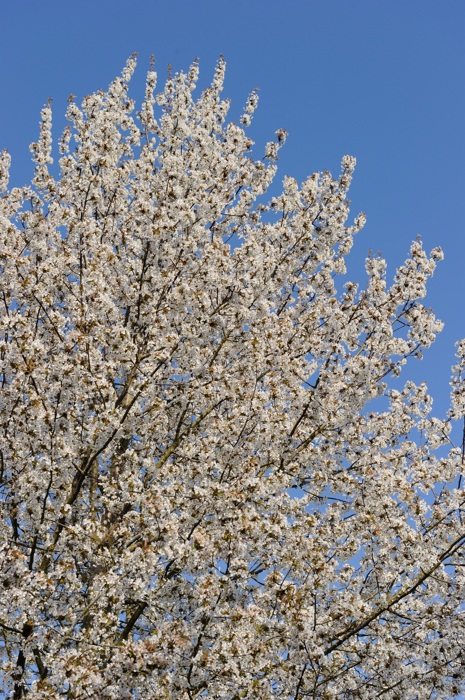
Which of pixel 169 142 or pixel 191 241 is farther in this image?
pixel 169 142

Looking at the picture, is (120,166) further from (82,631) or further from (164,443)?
(82,631)

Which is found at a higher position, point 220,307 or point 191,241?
point 191,241

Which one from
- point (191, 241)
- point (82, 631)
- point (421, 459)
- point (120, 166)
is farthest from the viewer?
point (120, 166)

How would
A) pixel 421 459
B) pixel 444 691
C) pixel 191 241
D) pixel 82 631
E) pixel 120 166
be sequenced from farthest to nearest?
pixel 120 166
pixel 421 459
pixel 191 241
pixel 444 691
pixel 82 631

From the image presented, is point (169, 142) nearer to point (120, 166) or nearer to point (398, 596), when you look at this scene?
point (120, 166)

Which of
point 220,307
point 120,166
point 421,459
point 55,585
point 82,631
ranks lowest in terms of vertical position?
point 82,631

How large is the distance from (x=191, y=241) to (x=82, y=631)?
6698mm

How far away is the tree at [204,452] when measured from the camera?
8.71m

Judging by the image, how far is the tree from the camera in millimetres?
8711

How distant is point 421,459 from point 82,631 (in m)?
7.62

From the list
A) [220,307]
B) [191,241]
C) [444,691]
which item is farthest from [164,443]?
[444,691]

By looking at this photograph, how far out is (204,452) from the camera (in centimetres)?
1065

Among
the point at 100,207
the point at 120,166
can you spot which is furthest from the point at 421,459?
the point at 120,166

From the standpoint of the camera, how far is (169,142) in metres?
15.9
